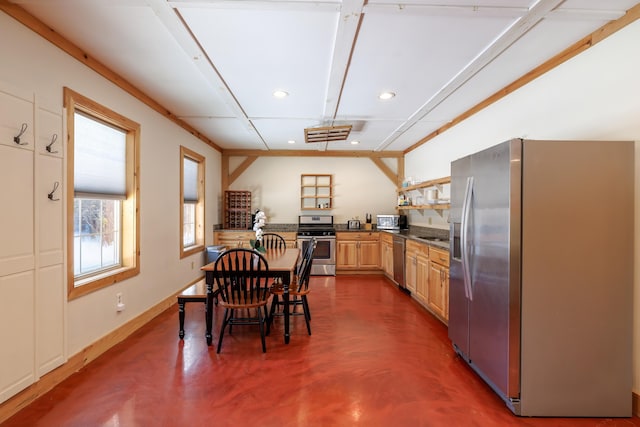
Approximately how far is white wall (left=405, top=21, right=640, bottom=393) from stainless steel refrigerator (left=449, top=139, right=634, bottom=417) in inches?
4.4

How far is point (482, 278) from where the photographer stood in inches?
88.9

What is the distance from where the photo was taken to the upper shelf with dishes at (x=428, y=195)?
14.4 ft

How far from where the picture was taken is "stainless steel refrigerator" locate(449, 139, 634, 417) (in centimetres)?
193

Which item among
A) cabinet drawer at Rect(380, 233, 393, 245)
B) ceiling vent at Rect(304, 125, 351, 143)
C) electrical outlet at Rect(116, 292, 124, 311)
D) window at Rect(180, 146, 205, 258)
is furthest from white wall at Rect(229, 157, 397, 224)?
electrical outlet at Rect(116, 292, 124, 311)

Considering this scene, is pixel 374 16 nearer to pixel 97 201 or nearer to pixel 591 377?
pixel 591 377

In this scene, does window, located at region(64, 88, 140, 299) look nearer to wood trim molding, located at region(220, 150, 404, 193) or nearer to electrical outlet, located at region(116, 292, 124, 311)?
electrical outlet, located at region(116, 292, 124, 311)

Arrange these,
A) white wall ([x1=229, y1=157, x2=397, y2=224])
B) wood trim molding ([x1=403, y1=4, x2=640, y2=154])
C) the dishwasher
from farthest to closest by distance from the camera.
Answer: white wall ([x1=229, y1=157, x2=397, y2=224]) < the dishwasher < wood trim molding ([x1=403, y1=4, x2=640, y2=154])

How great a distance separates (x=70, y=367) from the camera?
237 cm

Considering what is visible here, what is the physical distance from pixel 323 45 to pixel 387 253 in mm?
4054

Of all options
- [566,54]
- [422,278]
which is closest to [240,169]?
[422,278]

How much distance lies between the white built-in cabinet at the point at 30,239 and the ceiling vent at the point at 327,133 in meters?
2.78

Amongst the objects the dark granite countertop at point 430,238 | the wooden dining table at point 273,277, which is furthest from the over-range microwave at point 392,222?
Answer: the wooden dining table at point 273,277

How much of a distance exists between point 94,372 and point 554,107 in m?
4.31

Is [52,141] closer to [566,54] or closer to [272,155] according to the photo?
[566,54]
